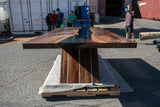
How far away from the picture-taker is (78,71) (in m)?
3.05

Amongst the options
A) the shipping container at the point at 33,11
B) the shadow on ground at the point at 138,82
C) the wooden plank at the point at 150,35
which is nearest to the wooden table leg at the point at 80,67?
the shadow on ground at the point at 138,82

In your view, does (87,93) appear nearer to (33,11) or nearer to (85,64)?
(85,64)

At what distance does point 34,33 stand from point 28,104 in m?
9.92

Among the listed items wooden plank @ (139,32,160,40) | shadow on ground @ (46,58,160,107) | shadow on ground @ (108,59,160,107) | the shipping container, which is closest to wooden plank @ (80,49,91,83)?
shadow on ground @ (46,58,160,107)

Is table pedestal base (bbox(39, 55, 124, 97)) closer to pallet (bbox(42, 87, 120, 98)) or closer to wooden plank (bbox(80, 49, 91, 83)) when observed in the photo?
pallet (bbox(42, 87, 120, 98))

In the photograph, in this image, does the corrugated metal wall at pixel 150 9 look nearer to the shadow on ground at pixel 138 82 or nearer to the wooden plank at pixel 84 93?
the shadow on ground at pixel 138 82

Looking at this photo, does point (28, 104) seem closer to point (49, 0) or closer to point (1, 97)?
point (1, 97)

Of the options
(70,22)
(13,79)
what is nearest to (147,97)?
(13,79)

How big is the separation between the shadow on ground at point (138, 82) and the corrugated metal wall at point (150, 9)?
1762 cm

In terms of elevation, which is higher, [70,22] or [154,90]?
[70,22]

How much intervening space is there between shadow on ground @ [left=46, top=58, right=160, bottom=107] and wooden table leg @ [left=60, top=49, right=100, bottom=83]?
368 mm

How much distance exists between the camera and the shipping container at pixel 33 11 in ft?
36.6

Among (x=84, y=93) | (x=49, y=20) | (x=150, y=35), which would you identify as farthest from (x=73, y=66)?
(x=49, y=20)

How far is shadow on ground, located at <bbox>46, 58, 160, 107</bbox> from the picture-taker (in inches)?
105
